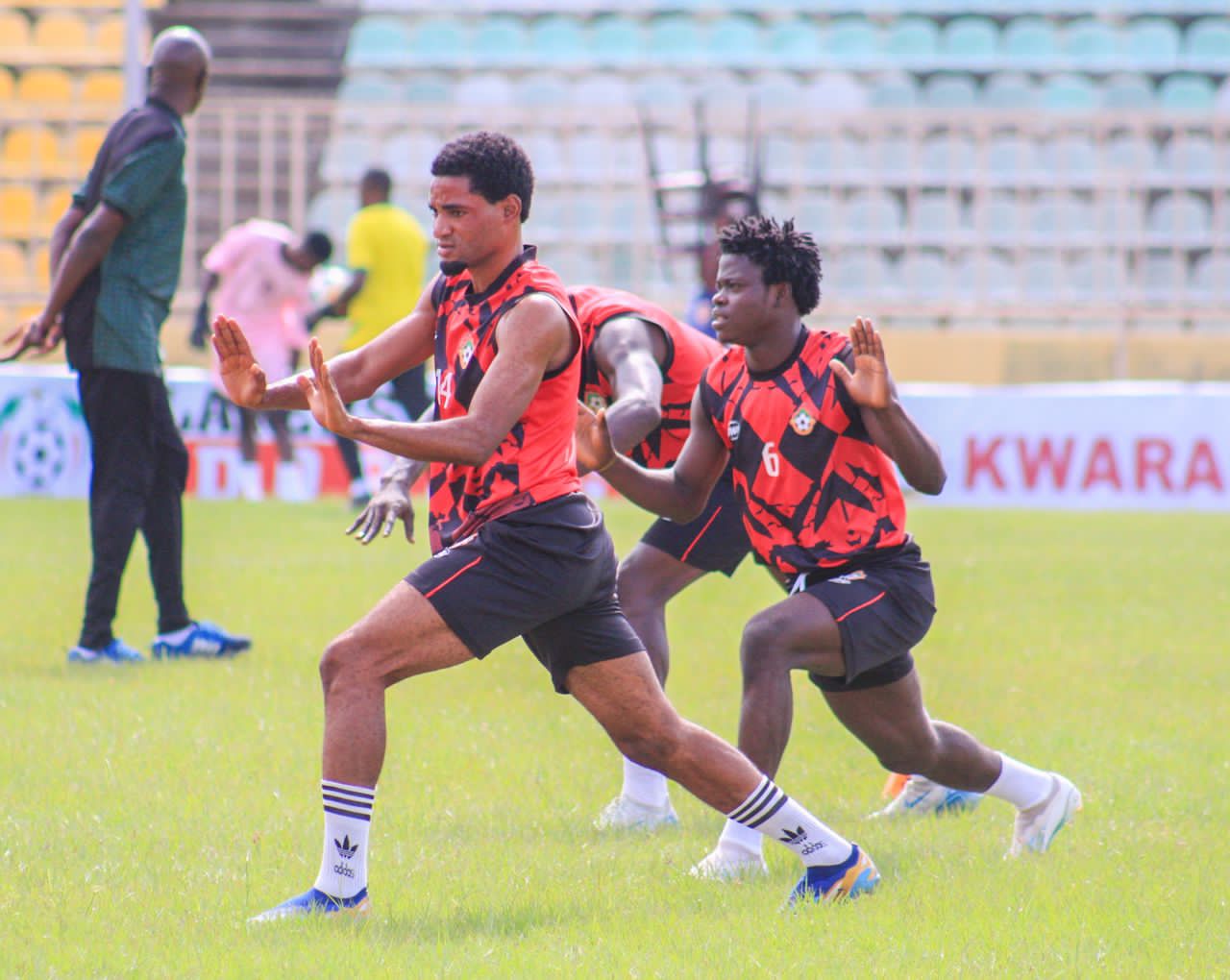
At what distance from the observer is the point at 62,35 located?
25.9m

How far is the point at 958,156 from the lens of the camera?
22.8 m

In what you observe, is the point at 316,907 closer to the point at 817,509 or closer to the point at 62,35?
the point at 817,509

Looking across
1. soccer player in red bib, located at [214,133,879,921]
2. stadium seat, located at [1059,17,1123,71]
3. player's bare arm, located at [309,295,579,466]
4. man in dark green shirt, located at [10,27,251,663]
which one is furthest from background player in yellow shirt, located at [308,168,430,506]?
stadium seat, located at [1059,17,1123,71]

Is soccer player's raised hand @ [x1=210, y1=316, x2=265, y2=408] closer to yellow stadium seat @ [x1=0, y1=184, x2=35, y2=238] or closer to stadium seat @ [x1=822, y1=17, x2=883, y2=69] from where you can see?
yellow stadium seat @ [x1=0, y1=184, x2=35, y2=238]

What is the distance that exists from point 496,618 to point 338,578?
7147 millimetres

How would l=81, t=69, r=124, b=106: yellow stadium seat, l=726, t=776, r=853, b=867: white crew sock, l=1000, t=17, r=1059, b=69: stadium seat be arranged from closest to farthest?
l=726, t=776, r=853, b=867: white crew sock < l=1000, t=17, r=1059, b=69: stadium seat < l=81, t=69, r=124, b=106: yellow stadium seat

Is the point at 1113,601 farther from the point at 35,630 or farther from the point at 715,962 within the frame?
the point at 715,962

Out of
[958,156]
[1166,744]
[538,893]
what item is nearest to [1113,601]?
[1166,744]

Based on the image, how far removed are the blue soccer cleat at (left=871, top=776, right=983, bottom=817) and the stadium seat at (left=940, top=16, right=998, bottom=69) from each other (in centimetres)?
2058

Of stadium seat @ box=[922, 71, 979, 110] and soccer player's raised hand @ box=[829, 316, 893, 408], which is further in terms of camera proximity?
stadium seat @ box=[922, 71, 979, 110]

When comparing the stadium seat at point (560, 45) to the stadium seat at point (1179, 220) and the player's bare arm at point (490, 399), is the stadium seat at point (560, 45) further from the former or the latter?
the player's bare arm at point (490, 399)

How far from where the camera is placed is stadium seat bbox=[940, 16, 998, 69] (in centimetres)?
2516

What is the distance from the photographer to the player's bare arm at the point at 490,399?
397cm

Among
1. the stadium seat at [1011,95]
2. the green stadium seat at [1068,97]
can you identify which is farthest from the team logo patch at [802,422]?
the green stadium seat at [1068,97]
